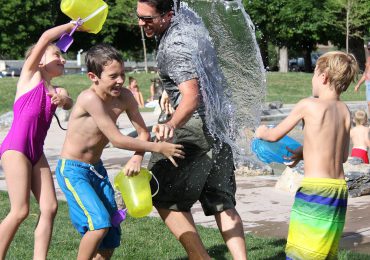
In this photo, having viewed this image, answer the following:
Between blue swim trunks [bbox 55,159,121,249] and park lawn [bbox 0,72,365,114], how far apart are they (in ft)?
58.1

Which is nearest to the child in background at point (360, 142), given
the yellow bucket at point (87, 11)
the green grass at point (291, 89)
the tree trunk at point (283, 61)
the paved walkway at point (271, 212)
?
the paved walkway at point (271, 212)

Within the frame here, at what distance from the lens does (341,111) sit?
4109mm

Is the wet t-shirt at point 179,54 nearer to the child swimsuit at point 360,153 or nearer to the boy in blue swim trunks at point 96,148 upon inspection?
the boy in blue swim trunks at point 96,148

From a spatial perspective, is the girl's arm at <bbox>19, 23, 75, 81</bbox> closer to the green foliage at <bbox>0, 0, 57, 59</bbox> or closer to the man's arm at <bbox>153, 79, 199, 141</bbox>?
the man's arm at <bbox>153, 79, 199, 141</bbox>

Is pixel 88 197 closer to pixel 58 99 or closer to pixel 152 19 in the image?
pixel 58 99

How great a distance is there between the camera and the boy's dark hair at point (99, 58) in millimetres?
4492

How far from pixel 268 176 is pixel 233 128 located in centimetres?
413

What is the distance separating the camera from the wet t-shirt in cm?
430

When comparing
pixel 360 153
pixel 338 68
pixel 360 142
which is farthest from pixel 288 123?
pixel 360 142

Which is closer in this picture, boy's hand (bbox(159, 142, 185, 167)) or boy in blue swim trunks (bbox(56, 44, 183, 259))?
boy's hand (bbox(159, 142, 185, 167))

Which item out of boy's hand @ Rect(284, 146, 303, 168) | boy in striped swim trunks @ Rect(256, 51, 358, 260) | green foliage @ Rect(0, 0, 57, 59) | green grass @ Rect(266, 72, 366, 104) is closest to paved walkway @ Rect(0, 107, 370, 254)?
boy's hand @ Rect(284, 146, 303, 168)

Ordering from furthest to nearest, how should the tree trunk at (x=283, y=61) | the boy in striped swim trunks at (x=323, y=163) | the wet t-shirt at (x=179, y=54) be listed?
the tree trunk at (x=283, y=61), the wet t-shirt at (x=179, y=54), the boy in striped swim trunks at (x=323, y=163)

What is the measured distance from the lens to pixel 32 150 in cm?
472

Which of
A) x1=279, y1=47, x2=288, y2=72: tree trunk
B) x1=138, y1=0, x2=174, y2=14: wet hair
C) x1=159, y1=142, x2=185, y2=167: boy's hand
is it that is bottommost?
x1=279, y1=47, x2=288, y2=72: tree trunk
